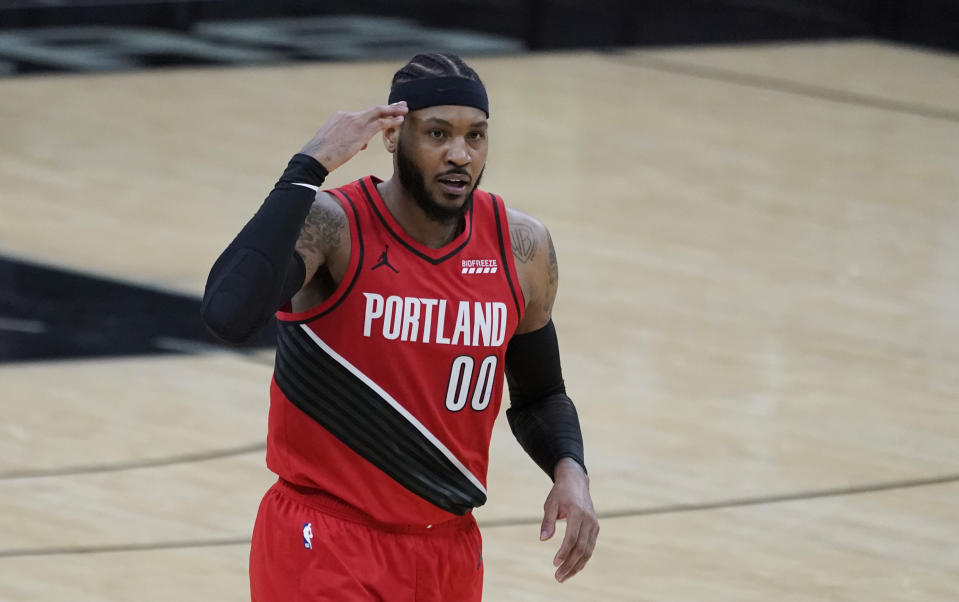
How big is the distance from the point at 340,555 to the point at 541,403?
0.57 m

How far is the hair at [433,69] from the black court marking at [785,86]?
435 inches

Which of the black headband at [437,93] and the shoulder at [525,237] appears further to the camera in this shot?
the shoulder at [525,237]

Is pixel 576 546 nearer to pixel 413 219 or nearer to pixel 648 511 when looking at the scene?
Result: pixel 413 219

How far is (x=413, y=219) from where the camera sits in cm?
341

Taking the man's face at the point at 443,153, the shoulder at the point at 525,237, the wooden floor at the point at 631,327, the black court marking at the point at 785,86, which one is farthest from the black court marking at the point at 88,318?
the black court marking at the point at 785,86

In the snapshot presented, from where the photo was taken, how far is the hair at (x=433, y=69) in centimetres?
335

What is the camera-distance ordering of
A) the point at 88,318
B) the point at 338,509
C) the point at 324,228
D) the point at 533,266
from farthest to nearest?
the point at 88,318, the point at 533,266, the point at 338,509, the point at 324,228

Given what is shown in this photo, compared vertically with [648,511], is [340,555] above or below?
above

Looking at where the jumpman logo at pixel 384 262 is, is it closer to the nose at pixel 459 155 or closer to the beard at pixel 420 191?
the beard at pixel 420 191

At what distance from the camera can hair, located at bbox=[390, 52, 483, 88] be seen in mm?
3346

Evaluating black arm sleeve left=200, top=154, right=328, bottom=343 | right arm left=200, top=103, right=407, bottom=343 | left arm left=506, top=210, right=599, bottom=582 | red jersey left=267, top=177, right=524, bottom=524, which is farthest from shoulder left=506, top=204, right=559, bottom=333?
black arm sleeve left=200, top=154, right=328, bottom=343

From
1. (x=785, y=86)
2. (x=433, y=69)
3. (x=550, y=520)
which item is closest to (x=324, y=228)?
(x=433, y=69)

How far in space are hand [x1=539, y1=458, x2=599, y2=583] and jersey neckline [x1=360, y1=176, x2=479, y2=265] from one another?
50 centimetres

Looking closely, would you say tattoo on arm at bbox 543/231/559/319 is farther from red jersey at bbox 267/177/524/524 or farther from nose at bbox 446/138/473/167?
nose at bbox 446/138/473/167
